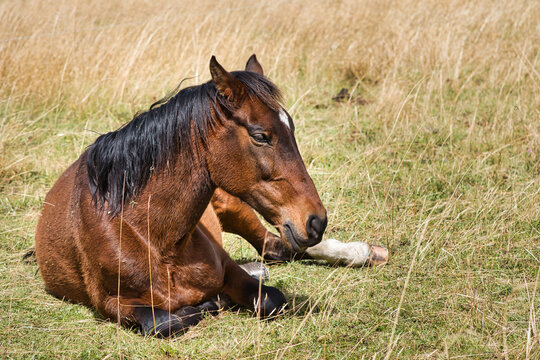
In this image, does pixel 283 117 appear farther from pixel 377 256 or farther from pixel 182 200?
pixel 377 256

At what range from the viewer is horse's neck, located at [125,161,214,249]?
3.06 metres

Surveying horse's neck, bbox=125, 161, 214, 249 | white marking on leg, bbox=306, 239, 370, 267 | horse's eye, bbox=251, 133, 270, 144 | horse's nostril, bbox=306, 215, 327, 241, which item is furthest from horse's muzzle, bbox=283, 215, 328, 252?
white marking on leg, bbox=306, 239, 370, 267

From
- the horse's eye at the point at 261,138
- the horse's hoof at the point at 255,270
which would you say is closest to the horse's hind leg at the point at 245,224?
the horse's hoof at the point at 255,270

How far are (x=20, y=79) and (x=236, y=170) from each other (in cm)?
493

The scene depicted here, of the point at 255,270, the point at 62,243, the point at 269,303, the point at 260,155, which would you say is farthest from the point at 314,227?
the point at 62,243

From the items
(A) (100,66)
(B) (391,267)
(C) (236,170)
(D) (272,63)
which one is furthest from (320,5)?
(C) (236,170)

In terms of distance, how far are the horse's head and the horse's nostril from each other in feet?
0.09

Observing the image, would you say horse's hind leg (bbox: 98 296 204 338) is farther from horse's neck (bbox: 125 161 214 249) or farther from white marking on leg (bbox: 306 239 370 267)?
white marking on leg (bbox: 306 239 370 267)

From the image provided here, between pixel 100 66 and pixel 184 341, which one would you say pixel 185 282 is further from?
pixel 100 66

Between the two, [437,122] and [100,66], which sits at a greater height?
[100,66]

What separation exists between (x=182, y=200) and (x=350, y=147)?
3370mm

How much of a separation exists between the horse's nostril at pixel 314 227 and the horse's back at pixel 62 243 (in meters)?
1.46

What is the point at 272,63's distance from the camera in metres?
7.86

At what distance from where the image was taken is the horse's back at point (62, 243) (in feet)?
11.3
